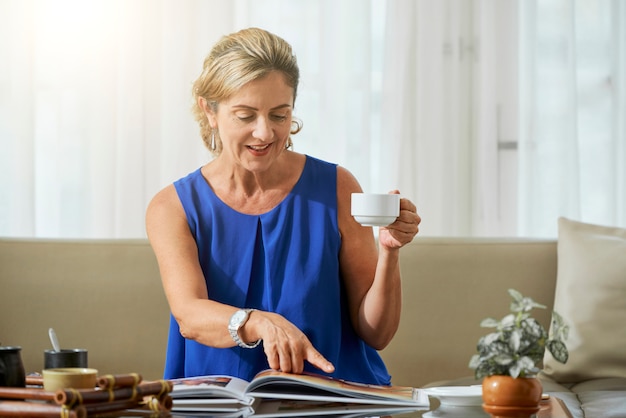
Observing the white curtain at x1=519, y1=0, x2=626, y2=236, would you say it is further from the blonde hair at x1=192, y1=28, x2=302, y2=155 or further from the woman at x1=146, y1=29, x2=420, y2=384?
the blonde hair at x1=192, y1=28, x2=302, y2=155

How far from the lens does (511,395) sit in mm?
1195

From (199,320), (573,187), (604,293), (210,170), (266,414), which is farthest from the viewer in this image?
(573,187)

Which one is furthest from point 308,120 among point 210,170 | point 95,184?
point 210,170

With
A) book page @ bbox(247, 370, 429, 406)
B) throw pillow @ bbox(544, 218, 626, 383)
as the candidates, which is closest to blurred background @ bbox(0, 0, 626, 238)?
throw pillow @ bbox(544, 218, 626, 383)

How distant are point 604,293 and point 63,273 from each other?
1.59 meters

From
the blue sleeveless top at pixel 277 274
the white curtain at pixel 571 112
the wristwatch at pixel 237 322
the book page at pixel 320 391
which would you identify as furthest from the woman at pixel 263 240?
the white curtain at pixel 571 112

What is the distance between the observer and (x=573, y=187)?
133 inches

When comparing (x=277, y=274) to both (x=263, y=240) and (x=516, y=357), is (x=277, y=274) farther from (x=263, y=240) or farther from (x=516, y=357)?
(x=516, y=357)

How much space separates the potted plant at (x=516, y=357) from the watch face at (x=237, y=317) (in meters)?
0.54

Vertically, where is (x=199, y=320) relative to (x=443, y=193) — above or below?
below

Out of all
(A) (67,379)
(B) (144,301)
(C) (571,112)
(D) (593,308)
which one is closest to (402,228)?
(A) (67,379)

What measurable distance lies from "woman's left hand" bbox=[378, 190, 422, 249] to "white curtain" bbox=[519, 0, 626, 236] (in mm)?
1801

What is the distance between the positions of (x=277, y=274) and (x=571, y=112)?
1.87 m

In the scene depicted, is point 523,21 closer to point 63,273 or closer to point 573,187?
point 573,187
